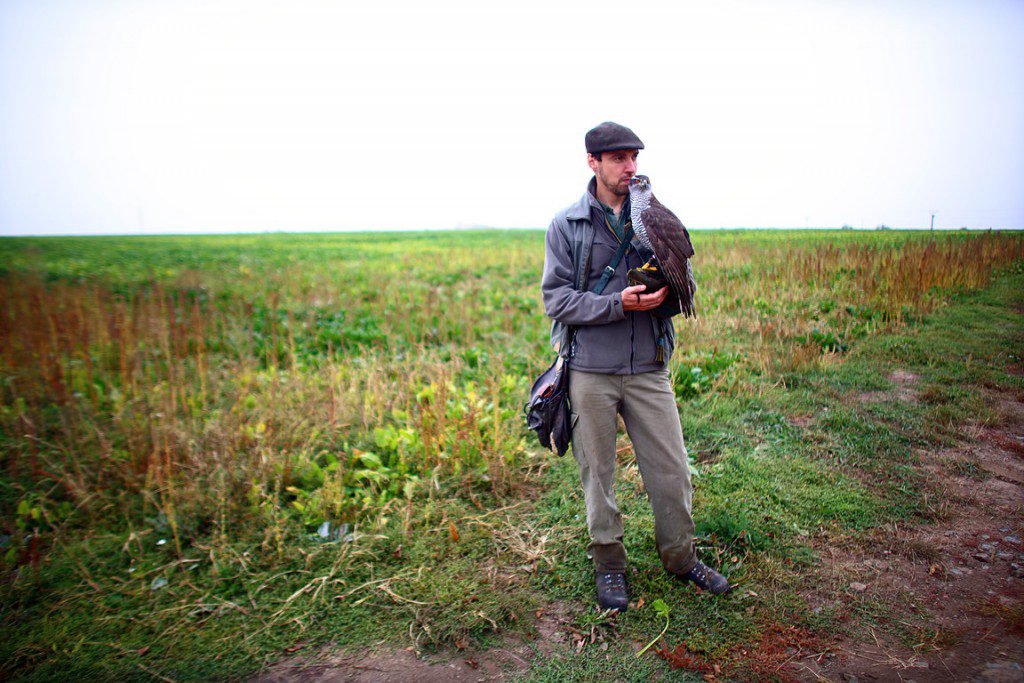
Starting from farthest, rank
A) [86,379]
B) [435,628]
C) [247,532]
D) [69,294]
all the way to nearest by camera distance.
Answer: [69,294], [86,379], [247,532], [435,628]

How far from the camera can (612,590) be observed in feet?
9.84

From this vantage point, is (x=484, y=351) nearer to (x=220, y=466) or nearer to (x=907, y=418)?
(x=220, y=466)

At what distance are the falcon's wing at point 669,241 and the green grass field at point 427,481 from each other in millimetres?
1746

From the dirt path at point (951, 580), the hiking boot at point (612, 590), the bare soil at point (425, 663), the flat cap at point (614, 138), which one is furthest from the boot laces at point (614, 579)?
the flat cap at point (614, 138)

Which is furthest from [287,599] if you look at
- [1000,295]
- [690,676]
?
[1000,295]

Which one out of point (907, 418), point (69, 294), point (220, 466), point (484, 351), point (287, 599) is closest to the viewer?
point (287, 599)

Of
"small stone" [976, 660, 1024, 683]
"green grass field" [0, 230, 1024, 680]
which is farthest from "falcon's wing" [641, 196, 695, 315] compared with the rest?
"small stone" [976, 660, 1024, 683]

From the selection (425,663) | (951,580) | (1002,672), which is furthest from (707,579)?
(425,663)

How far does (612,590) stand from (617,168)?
2.28 meters

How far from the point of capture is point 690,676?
2570mm

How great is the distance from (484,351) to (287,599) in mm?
4569

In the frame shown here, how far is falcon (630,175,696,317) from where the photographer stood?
260 cm

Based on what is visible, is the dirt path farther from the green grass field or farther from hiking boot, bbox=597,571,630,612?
hiking boot, bbox=597,571,630,612

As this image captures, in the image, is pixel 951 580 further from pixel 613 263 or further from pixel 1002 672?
pixel 613 263
